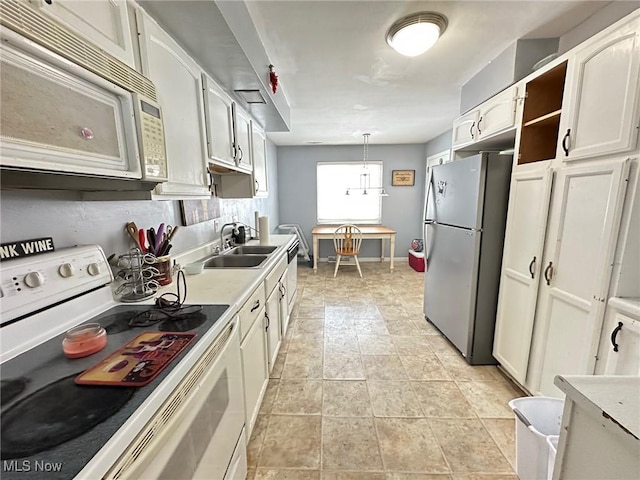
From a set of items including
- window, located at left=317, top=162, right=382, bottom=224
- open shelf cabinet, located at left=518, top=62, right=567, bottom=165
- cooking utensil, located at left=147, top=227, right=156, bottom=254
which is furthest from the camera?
window, located at left=317, top=162, right=382, bottom=224

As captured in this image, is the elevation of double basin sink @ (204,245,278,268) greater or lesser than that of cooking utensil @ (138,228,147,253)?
lesser

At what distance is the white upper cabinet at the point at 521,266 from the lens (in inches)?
63.6

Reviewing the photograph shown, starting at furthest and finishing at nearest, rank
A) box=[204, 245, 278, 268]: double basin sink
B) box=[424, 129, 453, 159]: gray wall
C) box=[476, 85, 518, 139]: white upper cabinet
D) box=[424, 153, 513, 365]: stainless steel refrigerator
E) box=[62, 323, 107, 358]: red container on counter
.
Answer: box=[424, 129, 453, 159]: gray wall
box=[204, 245, 278, 268]: double basin sink
box=[424, 153, 513, 365]: stainless steel refrigerator
box=[476, 85, 518, 139]: white upper cabinet
box=[62, 323, 107, 358]: red container on counter

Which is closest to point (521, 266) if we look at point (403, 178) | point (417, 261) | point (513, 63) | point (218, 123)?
point (513, 63)

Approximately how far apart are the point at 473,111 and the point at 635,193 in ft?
4.79

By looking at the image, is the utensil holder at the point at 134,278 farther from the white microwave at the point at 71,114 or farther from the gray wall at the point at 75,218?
the white microwave at the point at 71,114

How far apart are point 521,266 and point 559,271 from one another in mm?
285

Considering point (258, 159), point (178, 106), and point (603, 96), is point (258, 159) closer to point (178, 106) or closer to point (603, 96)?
point (178, 106)

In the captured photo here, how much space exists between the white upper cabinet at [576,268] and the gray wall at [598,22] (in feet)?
2.97

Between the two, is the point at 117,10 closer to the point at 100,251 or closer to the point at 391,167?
the point at 100,251

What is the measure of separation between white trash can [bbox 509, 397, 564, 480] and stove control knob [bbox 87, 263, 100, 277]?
1.90 meters

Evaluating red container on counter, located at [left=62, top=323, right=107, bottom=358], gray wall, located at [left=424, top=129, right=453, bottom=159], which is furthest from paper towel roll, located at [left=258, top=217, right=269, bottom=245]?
gray wall, located at [left=424, top=129, right=453, bottom=159]

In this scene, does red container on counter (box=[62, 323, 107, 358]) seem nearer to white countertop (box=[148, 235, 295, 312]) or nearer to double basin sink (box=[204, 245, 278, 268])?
white countertop (box=[148, 235, 295, 312])

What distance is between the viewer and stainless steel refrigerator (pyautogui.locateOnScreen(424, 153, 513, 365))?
195cm
